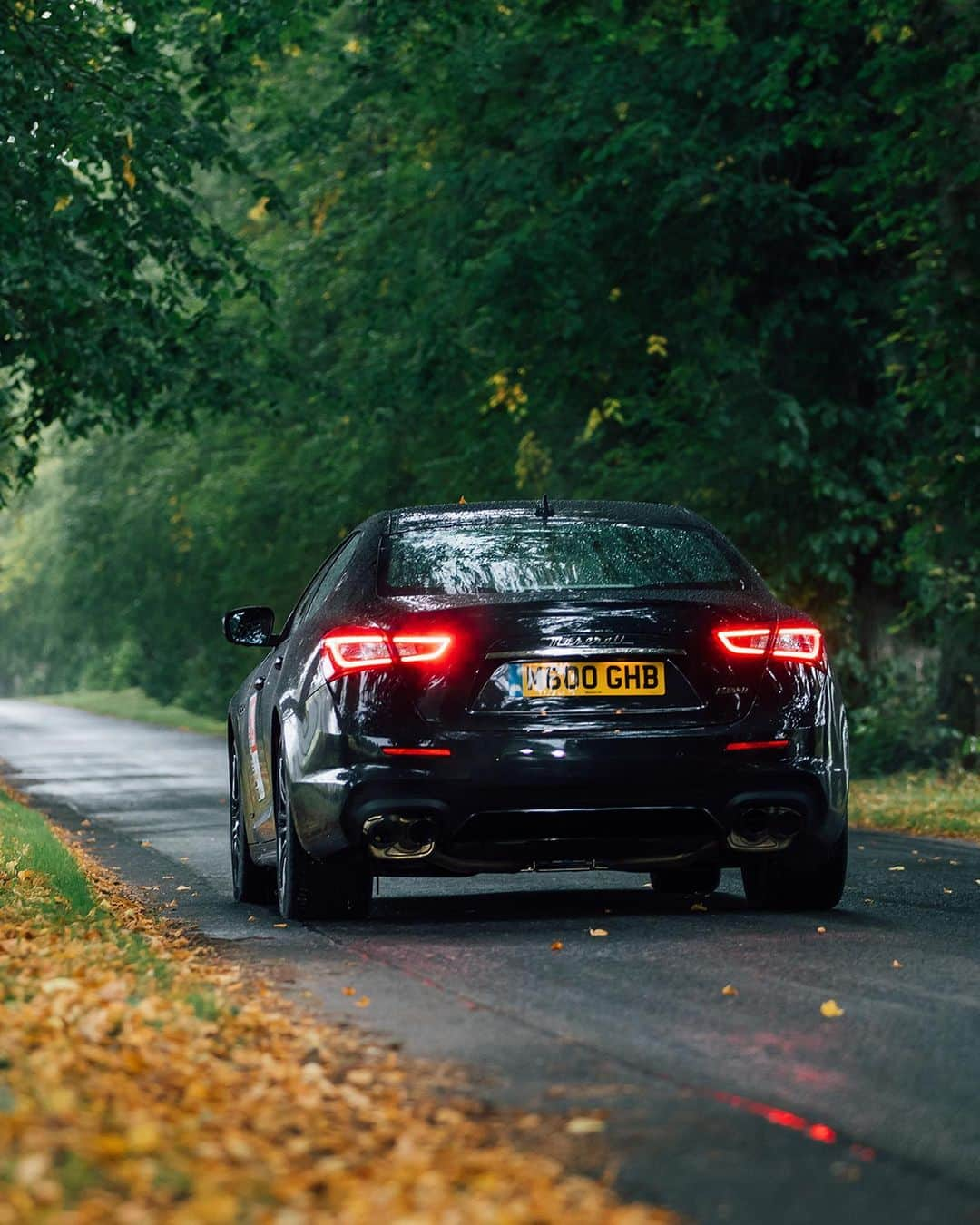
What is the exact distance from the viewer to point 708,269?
26.2 meters

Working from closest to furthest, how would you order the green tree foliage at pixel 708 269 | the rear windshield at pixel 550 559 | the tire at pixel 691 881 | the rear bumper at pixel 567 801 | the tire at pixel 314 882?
1. the rear bumper at pixel 567 801
2. the rear windshield at pixel 550 559
3. the tire at pixel 314 882
4. the tire at pixel 691 881
5. the green tree foliage at pixel 708 269

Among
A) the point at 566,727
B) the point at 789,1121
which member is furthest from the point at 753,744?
the point at 789,1121

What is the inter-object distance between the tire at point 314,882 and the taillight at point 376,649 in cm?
74

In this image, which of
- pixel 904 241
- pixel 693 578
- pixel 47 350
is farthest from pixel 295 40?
pixel 693 578

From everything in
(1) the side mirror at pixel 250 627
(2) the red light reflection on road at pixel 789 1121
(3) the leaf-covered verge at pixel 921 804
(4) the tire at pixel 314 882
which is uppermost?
(1) the side mirror at pixel 250 627

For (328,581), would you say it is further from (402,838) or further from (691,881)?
(691,881)

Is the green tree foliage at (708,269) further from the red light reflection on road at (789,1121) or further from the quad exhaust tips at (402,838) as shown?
the red light reflection on road at (789,1121)

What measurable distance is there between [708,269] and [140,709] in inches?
1726

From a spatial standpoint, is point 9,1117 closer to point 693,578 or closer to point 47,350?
point 693,578

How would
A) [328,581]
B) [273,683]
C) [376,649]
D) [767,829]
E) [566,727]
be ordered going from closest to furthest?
1. [566,727]
2. [376,649]
3. [767,829]
4. [328,581]
5. [273,683]

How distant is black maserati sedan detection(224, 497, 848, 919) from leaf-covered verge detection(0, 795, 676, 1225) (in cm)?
157

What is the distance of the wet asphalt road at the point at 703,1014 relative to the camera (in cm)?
537

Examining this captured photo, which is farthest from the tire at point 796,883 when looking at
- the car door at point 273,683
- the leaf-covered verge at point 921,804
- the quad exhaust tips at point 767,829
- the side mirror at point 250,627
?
the leaf-covered verge at point 921,804

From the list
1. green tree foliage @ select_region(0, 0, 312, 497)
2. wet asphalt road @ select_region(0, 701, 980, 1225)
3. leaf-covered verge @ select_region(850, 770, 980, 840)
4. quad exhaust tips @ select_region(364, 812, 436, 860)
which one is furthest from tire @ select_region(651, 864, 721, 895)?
green tree foliage @ select_region(0, 0, 312, 497)
